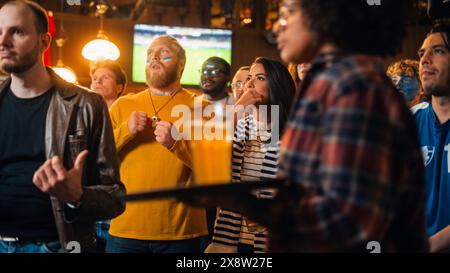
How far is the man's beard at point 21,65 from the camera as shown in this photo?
7.57ft

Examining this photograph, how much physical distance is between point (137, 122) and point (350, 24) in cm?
194

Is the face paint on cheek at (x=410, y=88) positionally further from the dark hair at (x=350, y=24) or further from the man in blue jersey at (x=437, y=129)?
the dark hair at (x=350, y=24)

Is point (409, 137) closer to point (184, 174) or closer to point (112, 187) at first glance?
point (112, 187)

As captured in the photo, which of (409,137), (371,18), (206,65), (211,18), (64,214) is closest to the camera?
(409,137)

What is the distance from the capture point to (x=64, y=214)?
7.32ft

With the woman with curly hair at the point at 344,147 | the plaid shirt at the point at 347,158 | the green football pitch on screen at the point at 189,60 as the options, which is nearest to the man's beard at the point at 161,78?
the woman with curly hair at the point at 344,147

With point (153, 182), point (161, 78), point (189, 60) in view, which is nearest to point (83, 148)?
point (153, 182)

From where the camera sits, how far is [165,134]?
3.17 m

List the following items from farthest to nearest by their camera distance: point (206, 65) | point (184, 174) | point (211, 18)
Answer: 1. point (211, 18)
2. point (206, 65)
3. point (184, 174)

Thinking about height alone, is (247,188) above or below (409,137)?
below

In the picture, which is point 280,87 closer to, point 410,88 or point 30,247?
point 410,88

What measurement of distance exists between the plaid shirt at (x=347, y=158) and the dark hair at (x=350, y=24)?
8 centimetres

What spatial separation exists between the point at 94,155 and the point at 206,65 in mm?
2340

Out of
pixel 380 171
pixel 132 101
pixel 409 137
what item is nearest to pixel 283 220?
pixel 380 171
